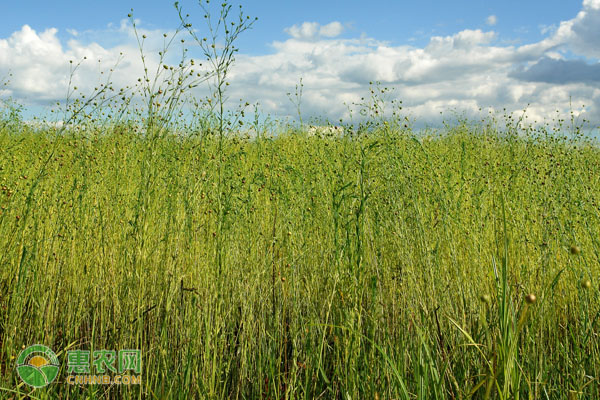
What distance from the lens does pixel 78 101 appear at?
3525mm

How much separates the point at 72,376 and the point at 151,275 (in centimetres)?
56


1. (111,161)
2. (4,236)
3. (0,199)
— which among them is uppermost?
(111,161)

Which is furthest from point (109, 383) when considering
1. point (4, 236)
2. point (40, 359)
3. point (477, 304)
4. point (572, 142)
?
point (572, 142)

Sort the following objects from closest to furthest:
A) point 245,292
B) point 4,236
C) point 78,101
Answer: point 245,292 < point 4,236 < point 78,101

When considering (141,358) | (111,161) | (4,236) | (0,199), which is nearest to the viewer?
(141,358)

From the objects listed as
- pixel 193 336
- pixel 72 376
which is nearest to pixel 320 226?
pixel 193 336

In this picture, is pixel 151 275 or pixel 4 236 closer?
pixel 151 275

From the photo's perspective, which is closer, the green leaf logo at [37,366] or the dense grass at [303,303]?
the dense grass at [303,303]

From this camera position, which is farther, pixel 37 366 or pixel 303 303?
pixel 303 303

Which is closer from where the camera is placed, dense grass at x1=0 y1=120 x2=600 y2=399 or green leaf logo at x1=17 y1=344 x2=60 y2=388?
dense grass at x1=0 y1=120 x2=600 y2=399

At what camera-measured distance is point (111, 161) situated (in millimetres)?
3928

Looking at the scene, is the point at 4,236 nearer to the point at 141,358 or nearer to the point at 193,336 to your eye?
the point at 141,358

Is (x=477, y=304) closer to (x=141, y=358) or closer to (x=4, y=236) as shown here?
(x=141, y=358)

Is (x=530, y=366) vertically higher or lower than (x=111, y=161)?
lower
